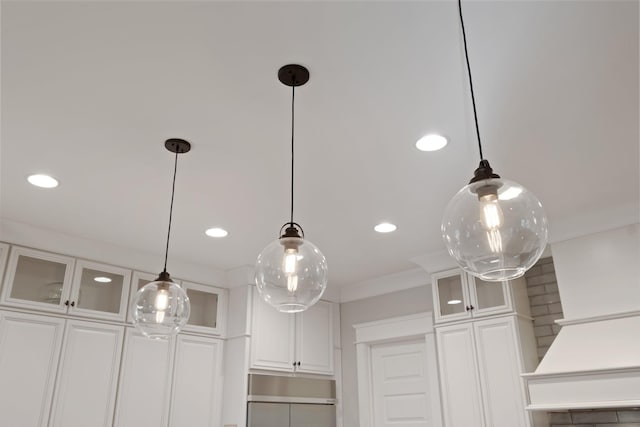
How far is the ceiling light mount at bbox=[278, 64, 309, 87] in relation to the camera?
76.8 inches

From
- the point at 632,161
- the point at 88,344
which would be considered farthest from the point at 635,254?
the point at 88,344

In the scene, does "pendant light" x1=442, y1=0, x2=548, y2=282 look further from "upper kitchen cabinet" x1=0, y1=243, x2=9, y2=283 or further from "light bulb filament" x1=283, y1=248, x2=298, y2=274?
"upper kitchen cabinet" x1=0, y1=243, x2=9, y2=283

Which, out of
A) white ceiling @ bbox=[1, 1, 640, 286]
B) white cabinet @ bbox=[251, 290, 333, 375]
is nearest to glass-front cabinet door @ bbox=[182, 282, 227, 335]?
white cabinet @ bbox=[251, 290, 333, 375]

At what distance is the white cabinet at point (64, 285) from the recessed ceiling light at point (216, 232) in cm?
81

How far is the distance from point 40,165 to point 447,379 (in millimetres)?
3110

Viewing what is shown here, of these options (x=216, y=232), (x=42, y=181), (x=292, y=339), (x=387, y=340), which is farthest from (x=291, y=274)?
(x=387, y=340)

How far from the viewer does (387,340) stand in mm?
4676

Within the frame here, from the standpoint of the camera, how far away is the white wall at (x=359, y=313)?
4535mm

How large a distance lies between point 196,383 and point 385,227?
2.01 m

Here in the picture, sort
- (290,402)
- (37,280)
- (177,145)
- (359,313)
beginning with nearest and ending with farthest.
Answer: (177,145)
(37,280)
(290,402)
(359,313)

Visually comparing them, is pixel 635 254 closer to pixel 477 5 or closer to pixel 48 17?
pixel 477 5

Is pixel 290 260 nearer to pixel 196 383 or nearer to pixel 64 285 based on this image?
pixel 64 285

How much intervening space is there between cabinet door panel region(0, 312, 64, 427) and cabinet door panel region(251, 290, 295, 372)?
1.51 meters

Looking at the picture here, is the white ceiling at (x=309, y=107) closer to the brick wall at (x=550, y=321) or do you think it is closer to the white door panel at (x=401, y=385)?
the brick wall at (x=550, y=321)
